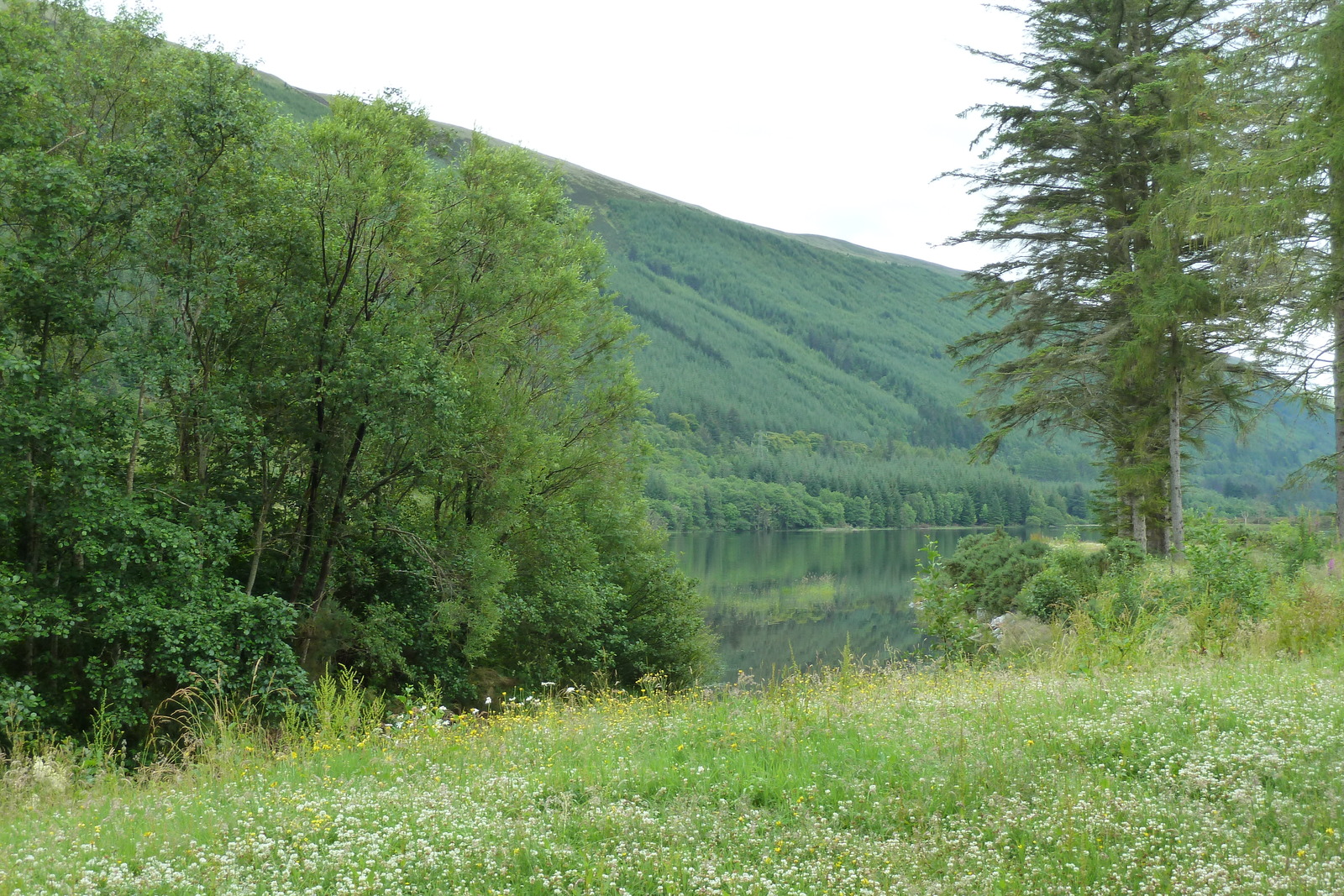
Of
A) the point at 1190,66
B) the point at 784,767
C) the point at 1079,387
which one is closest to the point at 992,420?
the point at 1079,387

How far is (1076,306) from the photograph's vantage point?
20906mm

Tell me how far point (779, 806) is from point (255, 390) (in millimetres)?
10844

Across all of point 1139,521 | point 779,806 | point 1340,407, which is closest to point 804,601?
point 1139,521

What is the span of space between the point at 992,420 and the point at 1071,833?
19550 mm

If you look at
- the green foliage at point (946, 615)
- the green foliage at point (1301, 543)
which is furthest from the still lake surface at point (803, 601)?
the green foliage at point (1301, 543)

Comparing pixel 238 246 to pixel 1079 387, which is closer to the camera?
pixel 238 246

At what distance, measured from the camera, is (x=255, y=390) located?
12.7 m

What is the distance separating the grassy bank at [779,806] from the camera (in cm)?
382

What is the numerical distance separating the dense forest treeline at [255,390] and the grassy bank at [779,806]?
3.17m

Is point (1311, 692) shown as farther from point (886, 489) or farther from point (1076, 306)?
point (886, 489)

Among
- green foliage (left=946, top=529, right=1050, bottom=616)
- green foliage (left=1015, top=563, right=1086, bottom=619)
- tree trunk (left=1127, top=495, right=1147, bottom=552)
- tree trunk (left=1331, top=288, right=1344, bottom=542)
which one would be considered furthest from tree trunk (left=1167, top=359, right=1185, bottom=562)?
tree trunk (left=1331, top=288, right=1344, bottom=542)

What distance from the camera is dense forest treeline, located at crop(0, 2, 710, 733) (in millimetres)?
10102

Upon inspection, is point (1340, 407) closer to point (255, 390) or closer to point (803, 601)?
point (255, 390)

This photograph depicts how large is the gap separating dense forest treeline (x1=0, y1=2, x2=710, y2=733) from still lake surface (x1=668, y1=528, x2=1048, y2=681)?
647 centimetres
